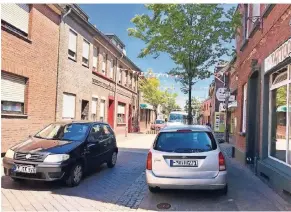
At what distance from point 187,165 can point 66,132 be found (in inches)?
151

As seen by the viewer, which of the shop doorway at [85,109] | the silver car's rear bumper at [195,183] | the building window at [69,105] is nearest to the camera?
the silver car's rear bumper at [195,183]

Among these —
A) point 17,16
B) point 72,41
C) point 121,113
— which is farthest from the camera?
point 121,113

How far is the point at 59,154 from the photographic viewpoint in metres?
7.12

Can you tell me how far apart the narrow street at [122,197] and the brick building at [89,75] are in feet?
26.5

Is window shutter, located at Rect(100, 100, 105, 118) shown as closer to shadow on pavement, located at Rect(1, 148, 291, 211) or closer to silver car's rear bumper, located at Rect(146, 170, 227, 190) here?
shadow on pavement, located at Rect(1, 148, 291, 211)

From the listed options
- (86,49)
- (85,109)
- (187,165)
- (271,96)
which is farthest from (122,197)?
(86,49)

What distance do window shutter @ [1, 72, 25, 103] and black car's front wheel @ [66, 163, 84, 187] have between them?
484cm

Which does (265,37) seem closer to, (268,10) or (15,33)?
(268,10)

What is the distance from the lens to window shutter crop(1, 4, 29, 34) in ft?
36.0

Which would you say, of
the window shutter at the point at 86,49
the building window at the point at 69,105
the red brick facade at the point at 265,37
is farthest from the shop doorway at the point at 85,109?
the red brick facade at the point at 265,37

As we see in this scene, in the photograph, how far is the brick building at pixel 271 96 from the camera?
283 inches

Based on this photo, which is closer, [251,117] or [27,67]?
[251,117]

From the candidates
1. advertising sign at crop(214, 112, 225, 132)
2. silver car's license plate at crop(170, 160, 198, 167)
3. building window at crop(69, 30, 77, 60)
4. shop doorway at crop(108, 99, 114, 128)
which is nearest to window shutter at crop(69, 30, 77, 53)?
building window at crop(69, 30, 77, 60)

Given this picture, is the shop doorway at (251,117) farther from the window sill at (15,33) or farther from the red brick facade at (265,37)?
the window sill at (15,33)
